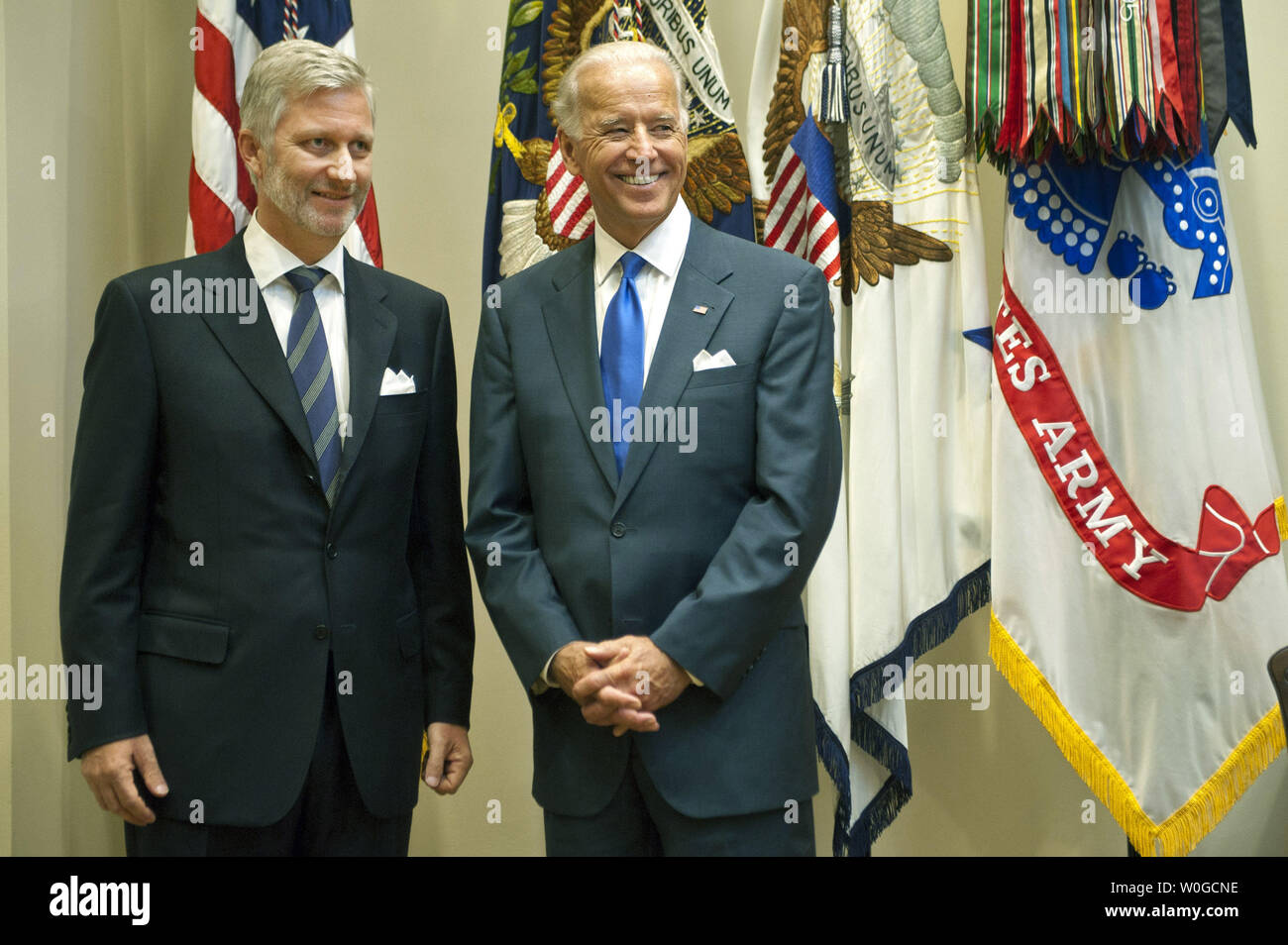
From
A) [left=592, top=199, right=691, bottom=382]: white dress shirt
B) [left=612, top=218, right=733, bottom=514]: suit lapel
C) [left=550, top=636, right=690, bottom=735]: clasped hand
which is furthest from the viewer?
[left=592, top=199, right=691, bottom=382]: white dress shirt

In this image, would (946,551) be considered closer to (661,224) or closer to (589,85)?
(661,224)

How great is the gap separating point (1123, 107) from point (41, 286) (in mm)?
2575

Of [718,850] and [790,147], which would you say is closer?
[718,850]

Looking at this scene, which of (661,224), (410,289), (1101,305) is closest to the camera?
(661,224)

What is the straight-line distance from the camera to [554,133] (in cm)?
311

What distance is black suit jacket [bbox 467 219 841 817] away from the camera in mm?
2002

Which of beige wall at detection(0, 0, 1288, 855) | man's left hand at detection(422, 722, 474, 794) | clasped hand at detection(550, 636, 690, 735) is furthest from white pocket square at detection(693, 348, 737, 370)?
beige wall at detection(0, 0, 1288, 855)

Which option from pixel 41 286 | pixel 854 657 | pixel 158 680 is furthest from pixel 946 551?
pixel 41 286

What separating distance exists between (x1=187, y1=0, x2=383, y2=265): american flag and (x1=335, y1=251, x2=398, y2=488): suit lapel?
0.81m

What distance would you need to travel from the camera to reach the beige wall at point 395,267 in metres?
3.08

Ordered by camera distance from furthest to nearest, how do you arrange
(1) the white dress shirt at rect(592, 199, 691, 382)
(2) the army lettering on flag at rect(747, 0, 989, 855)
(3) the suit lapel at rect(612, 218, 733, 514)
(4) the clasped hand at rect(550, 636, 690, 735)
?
(2) the army lettering on flag at rect(747, 0, 989, 855)
(1) the white dress shirt at rect(592, 199, 691, 382)
(3) the suit lapel at rect(612, 218, 733, 514)
(4) the clasped hand at rect(550, 636, 690, 735)

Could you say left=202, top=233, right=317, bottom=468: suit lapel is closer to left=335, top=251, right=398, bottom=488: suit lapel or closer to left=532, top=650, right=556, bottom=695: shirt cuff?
left=335, top=251, right=398, bottom=488: suit lapel

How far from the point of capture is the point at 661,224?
2203 millimetres

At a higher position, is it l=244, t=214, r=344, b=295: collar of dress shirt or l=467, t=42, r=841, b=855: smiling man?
l=244, t=214, r=344, b=295: collar of dress shirt
